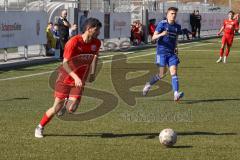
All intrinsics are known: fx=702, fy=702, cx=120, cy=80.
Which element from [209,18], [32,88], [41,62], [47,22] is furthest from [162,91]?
[209,18]

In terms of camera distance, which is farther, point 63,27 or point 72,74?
point 63,27

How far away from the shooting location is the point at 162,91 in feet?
61.8

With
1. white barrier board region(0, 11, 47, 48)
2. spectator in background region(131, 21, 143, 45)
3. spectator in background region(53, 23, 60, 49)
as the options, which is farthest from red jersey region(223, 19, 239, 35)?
spectator in background region(131, 21, 143, 45)

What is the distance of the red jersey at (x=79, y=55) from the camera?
36.0 feet

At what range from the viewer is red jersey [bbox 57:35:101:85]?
11.0 metres

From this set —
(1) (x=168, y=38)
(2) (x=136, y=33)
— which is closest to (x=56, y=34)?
(2) (x=136, y=33)

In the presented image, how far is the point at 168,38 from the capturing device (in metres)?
16.7

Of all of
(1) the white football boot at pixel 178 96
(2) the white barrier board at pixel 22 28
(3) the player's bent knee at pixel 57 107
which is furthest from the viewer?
(2) the white barrier board at pixel 22 28

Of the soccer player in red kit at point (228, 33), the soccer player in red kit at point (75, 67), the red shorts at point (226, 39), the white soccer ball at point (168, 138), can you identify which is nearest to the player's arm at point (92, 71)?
the soccer player in red kit at point (75, 67)

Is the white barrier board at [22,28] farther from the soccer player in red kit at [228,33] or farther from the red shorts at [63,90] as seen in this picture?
the red shorts at [63,90]

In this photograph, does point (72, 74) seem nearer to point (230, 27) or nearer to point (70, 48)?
point (70, 48)

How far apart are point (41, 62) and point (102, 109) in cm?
1528

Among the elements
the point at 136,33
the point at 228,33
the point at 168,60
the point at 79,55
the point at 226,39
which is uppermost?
the point at 79,55

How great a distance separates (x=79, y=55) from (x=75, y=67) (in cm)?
20
